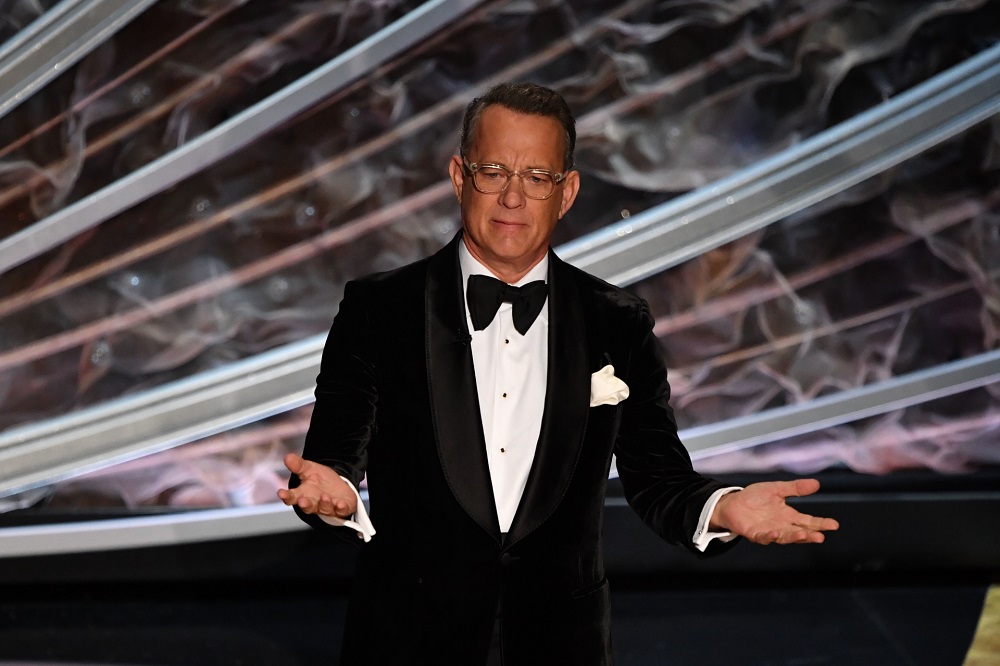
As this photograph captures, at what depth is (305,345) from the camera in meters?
3.74

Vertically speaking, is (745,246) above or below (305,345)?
above

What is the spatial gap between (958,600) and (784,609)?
666 millimetres

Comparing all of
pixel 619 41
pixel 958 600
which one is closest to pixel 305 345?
pixel 619 41

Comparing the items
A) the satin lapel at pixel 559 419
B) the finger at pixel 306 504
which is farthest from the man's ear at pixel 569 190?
the finger at pixel 306 504

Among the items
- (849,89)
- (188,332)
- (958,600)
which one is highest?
(849,89)

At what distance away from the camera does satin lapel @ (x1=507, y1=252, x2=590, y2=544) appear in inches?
59.4

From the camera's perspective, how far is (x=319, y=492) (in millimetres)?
1400

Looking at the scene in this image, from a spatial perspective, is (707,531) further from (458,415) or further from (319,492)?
(319,492)

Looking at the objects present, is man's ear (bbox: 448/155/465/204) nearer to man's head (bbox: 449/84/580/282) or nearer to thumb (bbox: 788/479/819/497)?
man's head (bbox: 449/84/580/282)

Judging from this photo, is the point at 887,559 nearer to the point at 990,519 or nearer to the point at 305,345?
the point at 990,519

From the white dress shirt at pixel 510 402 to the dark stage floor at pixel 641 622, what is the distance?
1.99 m

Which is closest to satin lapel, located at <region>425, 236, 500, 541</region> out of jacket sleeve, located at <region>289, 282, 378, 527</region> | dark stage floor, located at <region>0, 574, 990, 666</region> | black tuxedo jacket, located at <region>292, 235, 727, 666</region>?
black tuxedo jacket, located at <region>292, 235, 727, 666</region>

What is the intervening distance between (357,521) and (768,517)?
573 mm

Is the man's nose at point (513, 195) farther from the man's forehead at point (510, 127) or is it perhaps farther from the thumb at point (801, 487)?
the thumb at point (801, 487)
